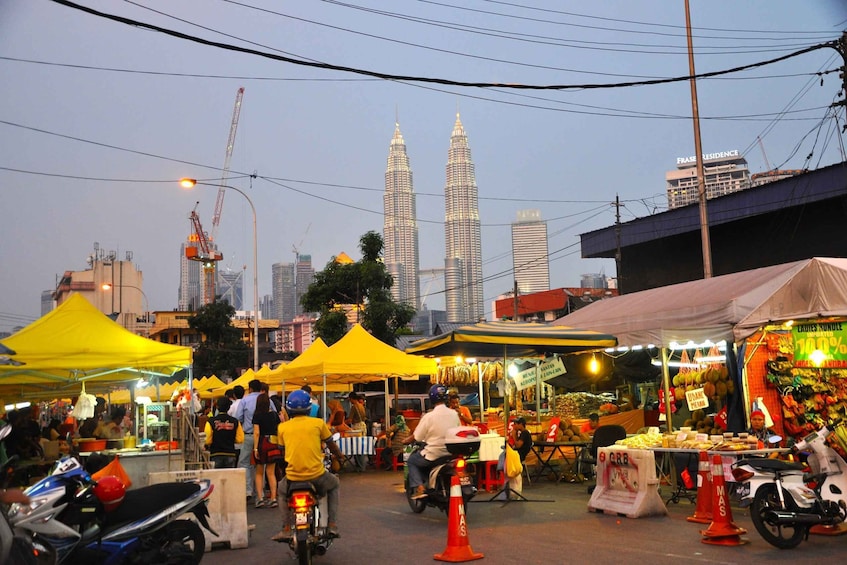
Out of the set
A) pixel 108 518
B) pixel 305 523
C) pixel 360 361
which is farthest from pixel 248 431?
pixel 305 523

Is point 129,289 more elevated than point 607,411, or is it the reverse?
point 129,289

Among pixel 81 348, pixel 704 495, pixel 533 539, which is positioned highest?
pixel 81 348

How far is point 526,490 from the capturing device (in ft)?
50.4

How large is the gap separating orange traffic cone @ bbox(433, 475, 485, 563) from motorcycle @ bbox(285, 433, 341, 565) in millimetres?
1294

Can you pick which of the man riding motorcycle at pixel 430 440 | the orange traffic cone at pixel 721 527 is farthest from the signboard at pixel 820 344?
the man riding motorcycle at pixel 430 440

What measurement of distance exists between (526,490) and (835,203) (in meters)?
19.5

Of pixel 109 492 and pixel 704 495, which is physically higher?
pixel 109 492

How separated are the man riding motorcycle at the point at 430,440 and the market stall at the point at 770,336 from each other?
468 cm

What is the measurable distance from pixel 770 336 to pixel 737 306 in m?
1.37

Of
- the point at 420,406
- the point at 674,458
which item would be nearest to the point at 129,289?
the point at 420,406

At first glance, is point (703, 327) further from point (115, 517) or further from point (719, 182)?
point (719, 182)

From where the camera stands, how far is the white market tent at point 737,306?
12266 millimetres

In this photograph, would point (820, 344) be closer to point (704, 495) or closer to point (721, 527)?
point (704, 495)

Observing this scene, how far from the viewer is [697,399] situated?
45.1 ft
